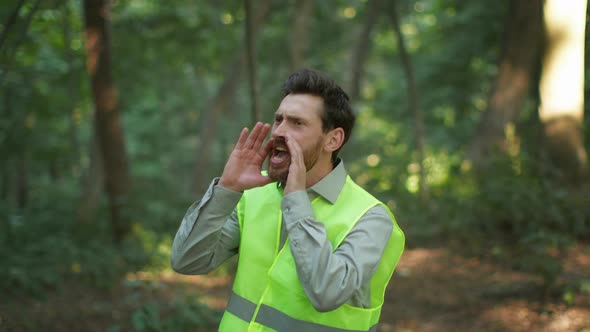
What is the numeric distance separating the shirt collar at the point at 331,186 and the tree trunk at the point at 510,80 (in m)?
8.06

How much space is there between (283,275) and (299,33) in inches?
380

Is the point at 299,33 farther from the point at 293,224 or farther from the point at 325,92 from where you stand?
the point at 293,224

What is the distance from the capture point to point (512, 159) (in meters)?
8.05

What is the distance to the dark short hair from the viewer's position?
8.41 feet

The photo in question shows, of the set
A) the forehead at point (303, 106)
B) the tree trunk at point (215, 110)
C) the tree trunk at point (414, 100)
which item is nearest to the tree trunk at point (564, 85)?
the tree trunk at point (414, 100)

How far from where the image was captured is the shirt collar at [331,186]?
2.56 m

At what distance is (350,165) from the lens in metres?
12.1

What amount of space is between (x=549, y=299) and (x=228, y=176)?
4.74 m

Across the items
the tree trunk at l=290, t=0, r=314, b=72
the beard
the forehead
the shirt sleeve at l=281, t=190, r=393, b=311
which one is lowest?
the shirt sleeve at l=281, t=190, r=393, b=311

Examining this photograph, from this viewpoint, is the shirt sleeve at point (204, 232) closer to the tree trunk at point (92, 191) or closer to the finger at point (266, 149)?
the finger at point (266, 149)

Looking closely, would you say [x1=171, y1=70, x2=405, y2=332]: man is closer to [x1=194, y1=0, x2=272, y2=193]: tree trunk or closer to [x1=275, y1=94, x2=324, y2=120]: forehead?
[x1=275, y1=94, x2=324, y2=120]: forehead

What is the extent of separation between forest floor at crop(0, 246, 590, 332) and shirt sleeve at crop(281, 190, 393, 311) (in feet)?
7.84

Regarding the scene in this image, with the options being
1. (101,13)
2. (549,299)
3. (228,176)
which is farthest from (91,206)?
(228,176)

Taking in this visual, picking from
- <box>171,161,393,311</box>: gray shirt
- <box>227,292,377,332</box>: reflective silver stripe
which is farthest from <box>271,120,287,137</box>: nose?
<box>227,292,377,332</box>: reflective silver stripe
